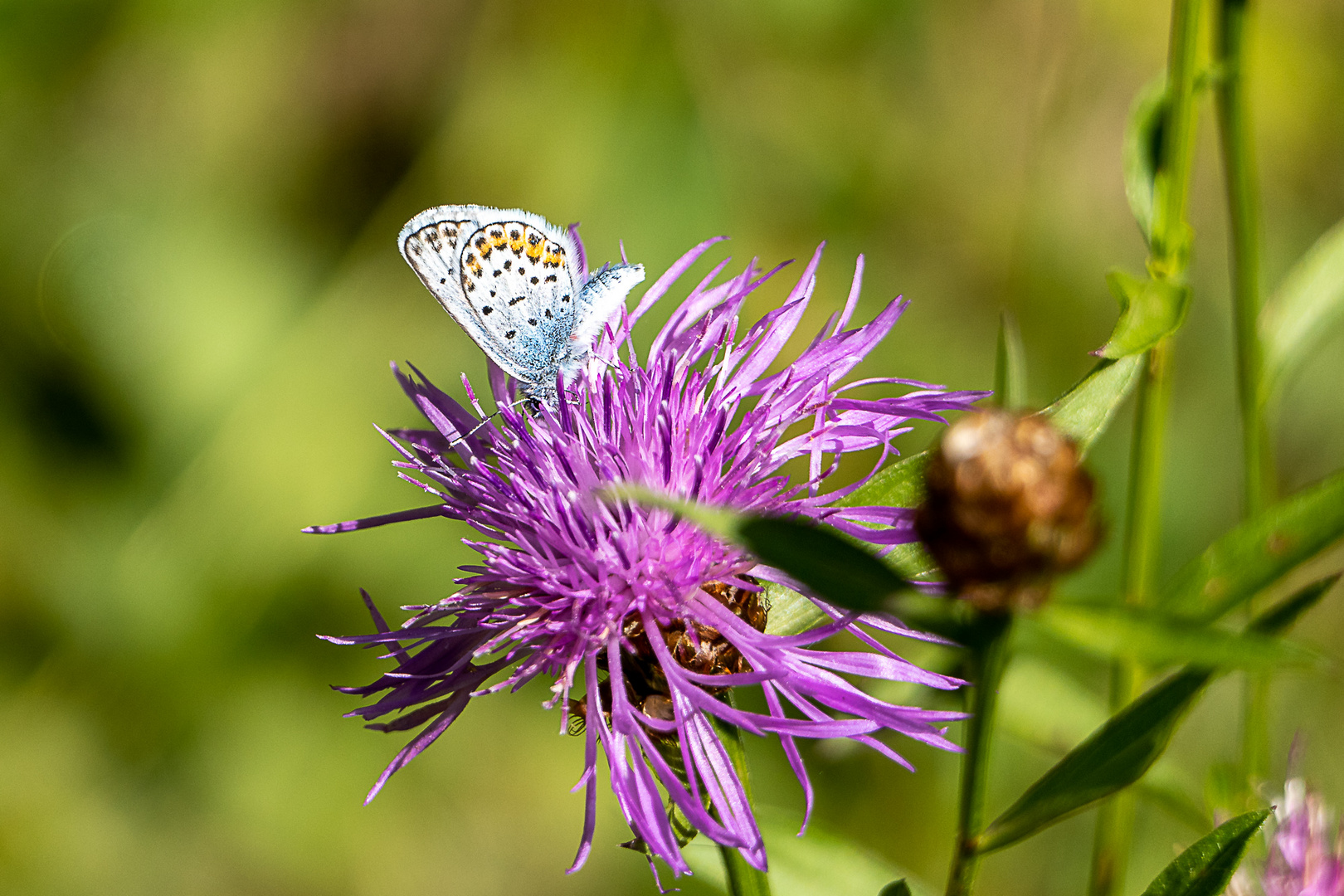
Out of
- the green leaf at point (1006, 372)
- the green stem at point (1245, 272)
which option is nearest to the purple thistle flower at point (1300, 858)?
the green stem at point (1245, 272)

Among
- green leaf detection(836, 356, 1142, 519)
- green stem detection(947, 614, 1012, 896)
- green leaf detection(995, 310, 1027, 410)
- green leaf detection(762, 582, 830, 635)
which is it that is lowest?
green stem detection(947, 614, 1012, 896)

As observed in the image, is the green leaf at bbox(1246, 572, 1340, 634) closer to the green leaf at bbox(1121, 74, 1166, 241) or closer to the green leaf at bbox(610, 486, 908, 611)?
the green leaf at bbox(610, 486, 908, 611)

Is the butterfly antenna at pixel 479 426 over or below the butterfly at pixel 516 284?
below

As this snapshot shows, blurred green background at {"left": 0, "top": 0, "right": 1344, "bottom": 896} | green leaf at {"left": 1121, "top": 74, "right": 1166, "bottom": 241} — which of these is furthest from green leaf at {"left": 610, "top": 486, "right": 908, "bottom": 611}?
blurred green background at {"left": 0, "top": 0, "right": 1344, "bottom": 896}

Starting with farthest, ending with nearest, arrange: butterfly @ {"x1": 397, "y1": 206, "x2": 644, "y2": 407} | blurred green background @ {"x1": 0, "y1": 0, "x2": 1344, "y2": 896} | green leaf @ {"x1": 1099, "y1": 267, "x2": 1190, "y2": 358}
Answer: blurred green background @ {"x1": 0, "y1": 0, "x2": 1344, "y2": 896} → butterfly @ {"x1": 397, "y1": 206, "x2": 644, "y2": 407} → green leaf @ {"x1": 1099, "y1": 267, "x2": 1190, "y2": 358}

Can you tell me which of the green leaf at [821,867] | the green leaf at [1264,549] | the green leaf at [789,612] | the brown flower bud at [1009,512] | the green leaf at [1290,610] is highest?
the green leaf at [1264,549]

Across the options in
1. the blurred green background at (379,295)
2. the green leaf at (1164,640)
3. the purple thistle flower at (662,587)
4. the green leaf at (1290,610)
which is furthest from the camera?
the blurred green background at (379,295)

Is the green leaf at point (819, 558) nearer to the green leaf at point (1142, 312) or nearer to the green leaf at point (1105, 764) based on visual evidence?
the green leaf at point (1105, 764)
